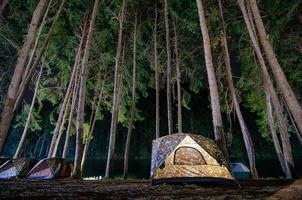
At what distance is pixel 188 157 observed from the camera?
6.78 metres

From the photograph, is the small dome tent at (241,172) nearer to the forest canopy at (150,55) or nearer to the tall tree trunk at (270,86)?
the forest canopy at (150,55)

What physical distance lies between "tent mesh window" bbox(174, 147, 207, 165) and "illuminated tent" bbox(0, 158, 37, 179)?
5.99m

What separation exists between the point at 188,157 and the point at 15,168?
6566mm

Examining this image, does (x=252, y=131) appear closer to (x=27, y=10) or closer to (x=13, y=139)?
(x=13, y=139)

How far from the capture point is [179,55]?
56.7 feet

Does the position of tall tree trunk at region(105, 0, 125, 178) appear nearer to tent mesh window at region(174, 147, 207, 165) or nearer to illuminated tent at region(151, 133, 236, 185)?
illuminated tent at region(151, 133, 236, 185)

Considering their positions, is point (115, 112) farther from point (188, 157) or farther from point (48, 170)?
point (188, 157)

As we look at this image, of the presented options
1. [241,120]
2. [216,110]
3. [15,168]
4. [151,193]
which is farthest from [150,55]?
[151,193]

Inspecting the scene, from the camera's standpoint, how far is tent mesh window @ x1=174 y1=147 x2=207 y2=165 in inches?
263

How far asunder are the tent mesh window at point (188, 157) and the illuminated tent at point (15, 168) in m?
5.99

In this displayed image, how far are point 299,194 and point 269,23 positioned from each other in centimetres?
1259

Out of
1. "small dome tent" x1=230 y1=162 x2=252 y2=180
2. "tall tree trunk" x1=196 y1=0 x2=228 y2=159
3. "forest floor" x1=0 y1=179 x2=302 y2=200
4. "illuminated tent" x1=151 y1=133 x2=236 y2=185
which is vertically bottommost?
"forest floor" x1=0 y1=179 x2=302 y2=200

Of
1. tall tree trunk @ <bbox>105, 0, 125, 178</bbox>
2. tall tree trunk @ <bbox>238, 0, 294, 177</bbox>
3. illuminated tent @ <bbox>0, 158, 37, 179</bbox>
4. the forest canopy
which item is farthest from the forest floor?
tall tree trunk @ <bbox>105, 0, 125, 178</bbox>

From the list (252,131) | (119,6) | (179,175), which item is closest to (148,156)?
(252,131)
